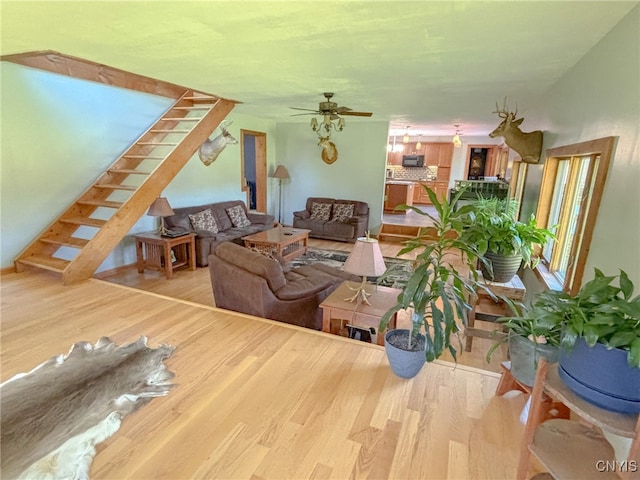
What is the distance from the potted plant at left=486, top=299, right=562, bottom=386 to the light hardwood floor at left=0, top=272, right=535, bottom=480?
1.22 feet

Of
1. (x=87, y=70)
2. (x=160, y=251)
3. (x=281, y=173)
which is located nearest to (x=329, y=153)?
(x=281, y=173)

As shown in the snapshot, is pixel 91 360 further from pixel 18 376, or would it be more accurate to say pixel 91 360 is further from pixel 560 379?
pixel 560 379

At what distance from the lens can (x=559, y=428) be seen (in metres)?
1.36

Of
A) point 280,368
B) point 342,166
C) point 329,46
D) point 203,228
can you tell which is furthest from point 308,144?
point 280,368

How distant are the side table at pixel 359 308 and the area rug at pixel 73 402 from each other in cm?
116

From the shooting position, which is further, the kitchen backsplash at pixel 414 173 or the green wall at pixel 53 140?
the kitchen backsplash at pixel 414 173

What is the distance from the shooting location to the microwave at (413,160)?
35.6ft

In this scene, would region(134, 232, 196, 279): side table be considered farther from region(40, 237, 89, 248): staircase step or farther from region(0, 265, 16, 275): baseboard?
region(0, 265, 16, 275): baseboard

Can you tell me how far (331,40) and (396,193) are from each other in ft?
24.6

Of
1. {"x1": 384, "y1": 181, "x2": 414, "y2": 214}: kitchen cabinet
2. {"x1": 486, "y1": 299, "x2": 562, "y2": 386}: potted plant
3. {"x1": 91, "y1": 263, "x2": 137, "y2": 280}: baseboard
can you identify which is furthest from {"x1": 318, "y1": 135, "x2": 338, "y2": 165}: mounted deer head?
{"x1": 486, "y1": 299, "x2": 562, "y2": 386}: potted plant

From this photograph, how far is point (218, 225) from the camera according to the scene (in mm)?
5727

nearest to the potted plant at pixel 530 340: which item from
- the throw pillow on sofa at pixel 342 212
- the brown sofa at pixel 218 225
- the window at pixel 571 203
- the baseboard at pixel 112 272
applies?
the window at pixel 571 203

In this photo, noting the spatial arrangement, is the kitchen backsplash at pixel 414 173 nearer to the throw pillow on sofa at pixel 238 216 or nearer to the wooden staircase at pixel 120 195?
the throw pillow on sofa at pixel 238 216

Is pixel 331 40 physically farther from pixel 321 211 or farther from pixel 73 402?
pixel 321 211
